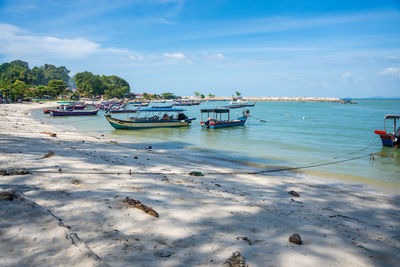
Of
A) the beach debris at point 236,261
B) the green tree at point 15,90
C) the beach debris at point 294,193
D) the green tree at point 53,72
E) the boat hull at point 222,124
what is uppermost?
the green tree at point 53,72

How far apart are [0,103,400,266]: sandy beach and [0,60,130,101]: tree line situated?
70.3m

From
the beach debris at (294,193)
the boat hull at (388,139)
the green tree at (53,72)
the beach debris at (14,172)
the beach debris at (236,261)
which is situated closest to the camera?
the beach debris at (236,261)

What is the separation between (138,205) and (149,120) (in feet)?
90.6

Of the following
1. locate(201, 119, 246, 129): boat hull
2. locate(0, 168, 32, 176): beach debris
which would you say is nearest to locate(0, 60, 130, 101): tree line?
locate(201, 119, 246, 129): boat hull

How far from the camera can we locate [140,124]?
31.5 m

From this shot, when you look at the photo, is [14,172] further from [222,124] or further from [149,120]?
[222,124]

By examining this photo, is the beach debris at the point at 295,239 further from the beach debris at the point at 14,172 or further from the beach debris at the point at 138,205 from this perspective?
the beach debris at the point at 14,172

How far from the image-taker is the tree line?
76275 mm

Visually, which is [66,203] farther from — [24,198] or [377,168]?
[377,168]

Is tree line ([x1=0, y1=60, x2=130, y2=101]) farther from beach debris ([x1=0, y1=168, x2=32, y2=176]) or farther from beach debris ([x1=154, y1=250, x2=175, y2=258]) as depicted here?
beach debris ([x1=154, y1=250, x2=175, y2=258])

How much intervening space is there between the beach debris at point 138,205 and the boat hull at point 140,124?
86.9 feet

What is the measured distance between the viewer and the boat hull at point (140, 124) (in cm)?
3030

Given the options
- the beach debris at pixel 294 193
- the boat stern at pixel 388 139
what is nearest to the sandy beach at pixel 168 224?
the beach debris at pixel 294 193

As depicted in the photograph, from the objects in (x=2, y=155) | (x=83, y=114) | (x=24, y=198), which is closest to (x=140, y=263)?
(x=24, y=198)
